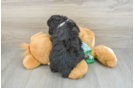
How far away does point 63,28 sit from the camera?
84 cm

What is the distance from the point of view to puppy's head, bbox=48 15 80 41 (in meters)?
A: 0.82

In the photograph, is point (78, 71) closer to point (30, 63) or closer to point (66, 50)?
point (66, 50)

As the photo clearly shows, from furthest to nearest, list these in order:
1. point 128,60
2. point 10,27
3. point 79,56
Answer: point 10,27
point 128,60
point 79,56

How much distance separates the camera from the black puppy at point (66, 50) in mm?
778

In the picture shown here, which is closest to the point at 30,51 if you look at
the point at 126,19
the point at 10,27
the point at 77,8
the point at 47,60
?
the point at 47,60

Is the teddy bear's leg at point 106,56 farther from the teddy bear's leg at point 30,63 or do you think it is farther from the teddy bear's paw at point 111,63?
the teddy bear's leg at point 30,63

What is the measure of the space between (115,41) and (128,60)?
22cm

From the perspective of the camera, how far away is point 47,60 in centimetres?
91

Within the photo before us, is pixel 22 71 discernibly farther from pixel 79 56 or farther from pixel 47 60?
pixel 79 56

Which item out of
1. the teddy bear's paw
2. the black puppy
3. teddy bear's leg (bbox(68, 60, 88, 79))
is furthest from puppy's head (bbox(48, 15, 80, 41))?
the teddy bear's paw

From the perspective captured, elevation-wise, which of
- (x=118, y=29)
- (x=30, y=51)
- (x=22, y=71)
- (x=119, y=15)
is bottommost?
(x=22, y=71)

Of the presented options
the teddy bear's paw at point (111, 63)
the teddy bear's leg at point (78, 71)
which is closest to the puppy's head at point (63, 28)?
the teddy bear's leg at point (78, 71)

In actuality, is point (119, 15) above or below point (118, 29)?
above

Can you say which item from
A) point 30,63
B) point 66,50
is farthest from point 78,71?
point 30,63
